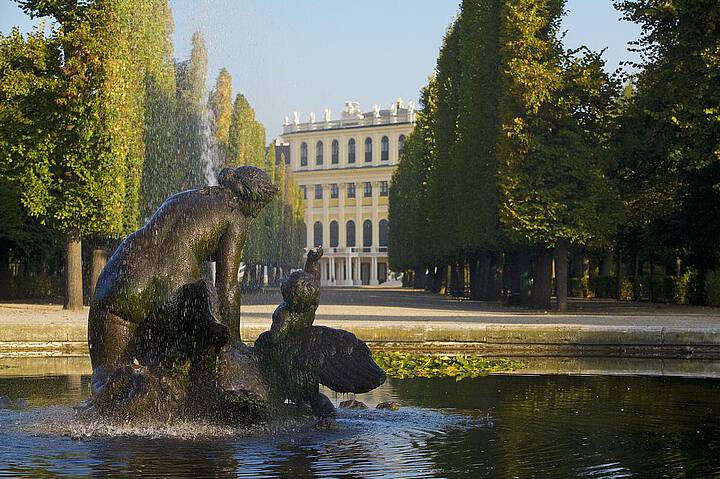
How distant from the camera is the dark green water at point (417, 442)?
5707 millimetres

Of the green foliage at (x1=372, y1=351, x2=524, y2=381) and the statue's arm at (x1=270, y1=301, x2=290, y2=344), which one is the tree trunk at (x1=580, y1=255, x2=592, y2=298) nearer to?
the green foliage at (x1=372, y1=351, x2=524, y2=381)

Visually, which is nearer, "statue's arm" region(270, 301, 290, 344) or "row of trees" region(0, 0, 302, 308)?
"statue's arm" region(270, 301, 290, 344)

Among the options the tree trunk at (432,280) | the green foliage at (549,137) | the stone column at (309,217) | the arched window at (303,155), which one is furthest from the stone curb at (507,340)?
the arched window at (303,155)

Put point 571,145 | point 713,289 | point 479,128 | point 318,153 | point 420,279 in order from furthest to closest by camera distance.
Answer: point 318,153 → point 420,279 → point 479,128 → point 713,289 → point 571,145

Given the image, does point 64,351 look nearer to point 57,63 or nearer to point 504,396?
point 504,396

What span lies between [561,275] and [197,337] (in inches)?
827

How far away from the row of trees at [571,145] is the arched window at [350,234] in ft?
255

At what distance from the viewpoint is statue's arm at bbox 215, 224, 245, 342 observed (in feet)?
23.2

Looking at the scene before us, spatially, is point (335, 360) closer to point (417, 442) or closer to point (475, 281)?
point (417, 442)

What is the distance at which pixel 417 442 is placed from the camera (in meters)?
6.74

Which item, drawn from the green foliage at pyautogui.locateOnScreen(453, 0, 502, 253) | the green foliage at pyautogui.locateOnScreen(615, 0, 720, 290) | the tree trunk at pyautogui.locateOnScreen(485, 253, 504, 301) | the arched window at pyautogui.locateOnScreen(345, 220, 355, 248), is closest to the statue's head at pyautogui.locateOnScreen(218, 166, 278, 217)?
the green foliage at pyautogui.locateOnScreen(615, 0, 720, 290)

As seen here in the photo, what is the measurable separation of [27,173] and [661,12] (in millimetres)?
14043

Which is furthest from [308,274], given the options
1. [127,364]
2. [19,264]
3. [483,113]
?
[19,264]

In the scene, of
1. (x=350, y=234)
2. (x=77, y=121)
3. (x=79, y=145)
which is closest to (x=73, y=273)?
(x=79, y=145)
